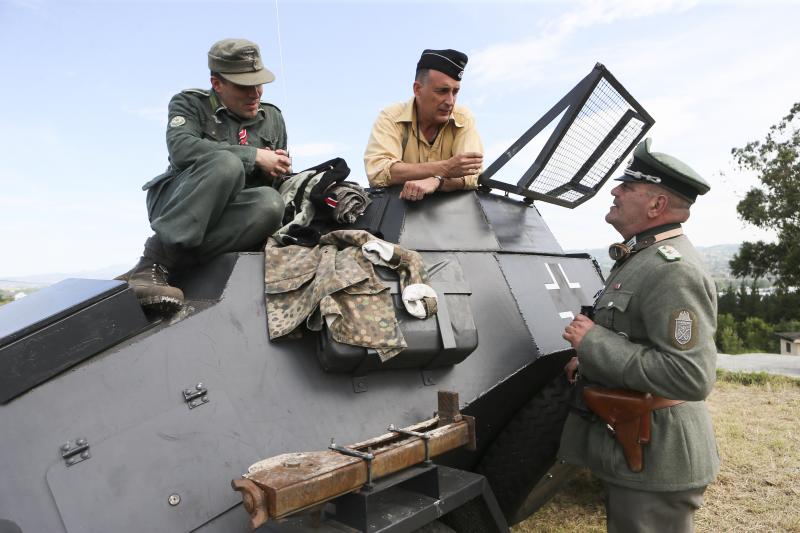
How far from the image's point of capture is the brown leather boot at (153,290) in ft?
7.61

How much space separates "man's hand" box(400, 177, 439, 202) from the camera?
3033 millimetres

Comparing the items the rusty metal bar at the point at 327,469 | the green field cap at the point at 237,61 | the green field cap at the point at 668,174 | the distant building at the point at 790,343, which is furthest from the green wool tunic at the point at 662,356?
the distant building at the point at 790,343

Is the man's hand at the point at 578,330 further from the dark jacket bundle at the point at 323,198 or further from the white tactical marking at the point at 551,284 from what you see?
the dark jacket bundle at the point at 323,198

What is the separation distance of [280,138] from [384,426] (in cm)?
181

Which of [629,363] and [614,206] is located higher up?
[614,206]

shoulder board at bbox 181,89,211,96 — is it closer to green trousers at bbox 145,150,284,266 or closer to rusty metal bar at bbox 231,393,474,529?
green trousers at bbox 145,150,284,266

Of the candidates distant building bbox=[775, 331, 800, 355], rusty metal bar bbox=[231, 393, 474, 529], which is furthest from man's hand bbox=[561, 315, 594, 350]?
distant building bbox=[775, 331, 800, 355]

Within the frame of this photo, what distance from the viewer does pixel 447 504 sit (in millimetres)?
2098

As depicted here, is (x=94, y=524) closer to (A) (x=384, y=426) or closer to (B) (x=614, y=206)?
(A) (x=384, y=426)

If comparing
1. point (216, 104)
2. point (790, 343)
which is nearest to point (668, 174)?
point (216, 104)

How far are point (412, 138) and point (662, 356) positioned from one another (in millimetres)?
1859

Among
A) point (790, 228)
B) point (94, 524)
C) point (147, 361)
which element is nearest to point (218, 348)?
point (147, 361)

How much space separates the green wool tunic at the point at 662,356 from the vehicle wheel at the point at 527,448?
270 mm

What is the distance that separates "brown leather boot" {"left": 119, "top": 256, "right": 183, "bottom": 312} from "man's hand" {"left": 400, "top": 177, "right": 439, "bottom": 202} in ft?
3.59
